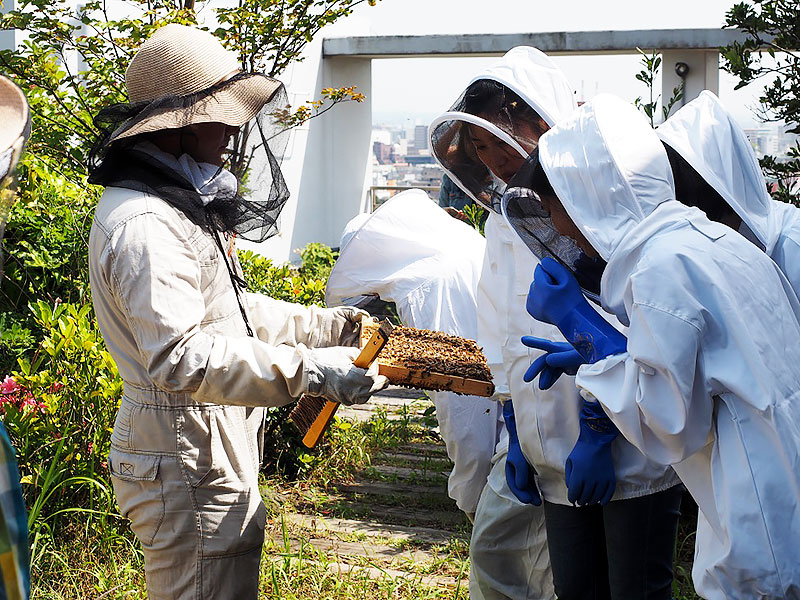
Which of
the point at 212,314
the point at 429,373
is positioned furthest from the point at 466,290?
the point at 212,314

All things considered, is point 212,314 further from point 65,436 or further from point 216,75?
point 65,436

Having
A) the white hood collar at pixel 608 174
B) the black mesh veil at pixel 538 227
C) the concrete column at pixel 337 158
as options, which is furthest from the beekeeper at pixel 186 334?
the concrete column at pixel 337 158

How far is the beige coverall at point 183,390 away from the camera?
1876mm

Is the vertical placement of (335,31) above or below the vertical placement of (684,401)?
above

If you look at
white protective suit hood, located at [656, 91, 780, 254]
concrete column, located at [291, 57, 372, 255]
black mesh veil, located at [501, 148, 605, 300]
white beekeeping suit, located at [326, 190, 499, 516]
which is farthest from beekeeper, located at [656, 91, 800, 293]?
concrete column, located at [291, 57, 372, 255]

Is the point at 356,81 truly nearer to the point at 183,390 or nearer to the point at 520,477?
the point at 520,477

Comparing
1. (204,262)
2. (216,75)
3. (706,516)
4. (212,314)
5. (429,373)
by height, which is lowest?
(706,516)

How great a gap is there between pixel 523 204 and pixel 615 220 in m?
0.32

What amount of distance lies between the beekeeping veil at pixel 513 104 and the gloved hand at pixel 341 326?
1.73 feet

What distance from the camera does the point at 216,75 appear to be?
2.09 m

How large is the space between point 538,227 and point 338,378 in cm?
59

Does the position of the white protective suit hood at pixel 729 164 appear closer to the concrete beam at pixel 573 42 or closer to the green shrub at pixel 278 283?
the green shrub at pixel 278 283

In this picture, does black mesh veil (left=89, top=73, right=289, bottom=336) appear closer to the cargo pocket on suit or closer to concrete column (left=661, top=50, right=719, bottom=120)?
the cargo pocket on suit

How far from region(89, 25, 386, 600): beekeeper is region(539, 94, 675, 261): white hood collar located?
633 mm
